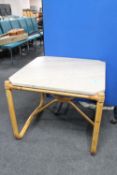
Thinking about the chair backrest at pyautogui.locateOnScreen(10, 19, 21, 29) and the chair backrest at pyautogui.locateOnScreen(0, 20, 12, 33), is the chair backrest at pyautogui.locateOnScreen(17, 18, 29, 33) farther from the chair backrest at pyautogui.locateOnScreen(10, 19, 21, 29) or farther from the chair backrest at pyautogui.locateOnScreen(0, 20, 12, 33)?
the chair backrest at pyautogui.locateOnScreen(0, 20, 12, 33)

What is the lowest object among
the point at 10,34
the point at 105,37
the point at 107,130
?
the point at 107,130

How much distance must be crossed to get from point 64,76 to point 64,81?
10 centimetres

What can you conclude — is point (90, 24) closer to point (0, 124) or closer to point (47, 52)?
point (47, 52)

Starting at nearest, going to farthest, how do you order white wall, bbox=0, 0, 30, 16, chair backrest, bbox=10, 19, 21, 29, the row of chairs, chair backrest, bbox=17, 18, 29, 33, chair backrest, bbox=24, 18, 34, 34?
the row of chairs → chair backrest, bbox=10, 19, 21, 29 → chair backrest, bbox=17, 18, 29, 33 → chair backrest, bbox=24, 18, 34, 34 → white wall, bbox=0, 0, 30, 16

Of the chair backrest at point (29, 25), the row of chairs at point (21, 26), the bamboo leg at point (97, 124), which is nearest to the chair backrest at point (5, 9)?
the row of chairs at point (21, 26)

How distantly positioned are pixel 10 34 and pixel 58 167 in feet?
10.1

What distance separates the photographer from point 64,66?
1.57m

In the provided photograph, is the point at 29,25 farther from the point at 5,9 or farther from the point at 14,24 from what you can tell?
the point at 5,9

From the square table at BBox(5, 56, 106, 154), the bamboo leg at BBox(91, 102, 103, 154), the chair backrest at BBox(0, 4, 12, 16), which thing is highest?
the chair backrest at BBox(0, 4, 12, 16)

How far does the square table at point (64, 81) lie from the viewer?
1165 mm

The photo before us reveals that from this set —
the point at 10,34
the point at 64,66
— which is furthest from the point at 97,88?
the point at 10,34

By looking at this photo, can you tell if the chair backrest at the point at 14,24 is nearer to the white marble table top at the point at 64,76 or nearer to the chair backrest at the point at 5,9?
the white marble table top at the point at 64,76

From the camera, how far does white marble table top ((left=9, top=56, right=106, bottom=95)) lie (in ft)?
3.90

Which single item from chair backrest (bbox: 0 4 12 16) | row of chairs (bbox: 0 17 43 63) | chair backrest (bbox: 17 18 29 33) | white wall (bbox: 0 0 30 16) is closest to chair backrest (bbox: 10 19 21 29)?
row of chairs (bbox: 0 17 43 63)
